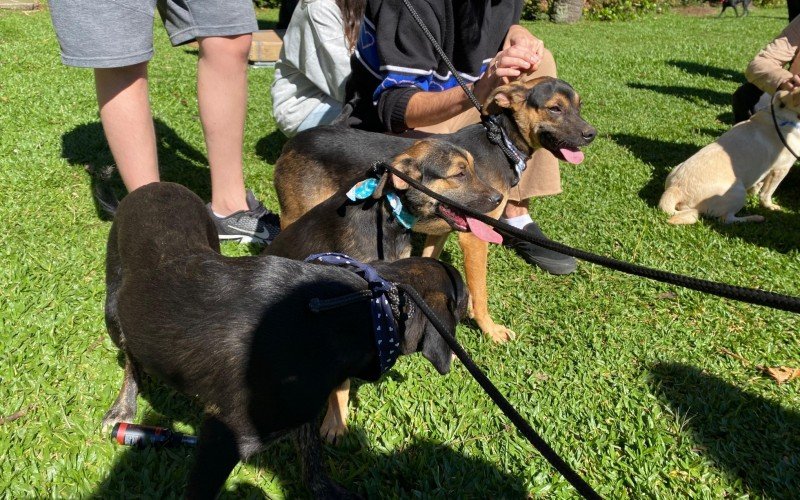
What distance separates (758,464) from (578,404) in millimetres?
858

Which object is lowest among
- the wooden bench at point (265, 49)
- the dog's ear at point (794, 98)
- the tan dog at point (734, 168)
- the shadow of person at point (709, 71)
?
the wooden bench at point (265, 49)

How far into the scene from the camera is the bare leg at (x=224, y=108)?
407 centimetres

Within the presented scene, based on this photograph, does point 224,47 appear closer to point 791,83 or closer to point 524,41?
point 524,41

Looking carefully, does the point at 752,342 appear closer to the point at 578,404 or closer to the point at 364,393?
the point at 578,404

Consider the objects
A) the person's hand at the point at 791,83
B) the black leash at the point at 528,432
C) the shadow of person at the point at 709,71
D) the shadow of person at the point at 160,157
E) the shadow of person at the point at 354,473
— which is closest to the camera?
the black leash at the point at 528,432

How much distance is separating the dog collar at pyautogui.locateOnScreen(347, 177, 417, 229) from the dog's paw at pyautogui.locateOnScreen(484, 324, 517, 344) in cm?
91

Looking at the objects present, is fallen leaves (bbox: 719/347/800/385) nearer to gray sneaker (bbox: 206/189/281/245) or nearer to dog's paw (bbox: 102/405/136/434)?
gray sneaker (bbox: 206/189/281/245)

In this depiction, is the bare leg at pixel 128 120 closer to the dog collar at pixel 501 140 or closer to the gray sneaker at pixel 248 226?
the gray sneaker at pixel 248 226

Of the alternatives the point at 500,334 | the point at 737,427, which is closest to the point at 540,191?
the point at 500,334

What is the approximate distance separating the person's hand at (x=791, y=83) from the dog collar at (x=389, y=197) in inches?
167

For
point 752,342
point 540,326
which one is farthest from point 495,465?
point 752,342

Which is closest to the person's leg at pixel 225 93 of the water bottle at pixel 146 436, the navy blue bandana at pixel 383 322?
the water bottle at pixel 146 436

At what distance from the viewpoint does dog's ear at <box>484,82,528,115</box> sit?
3.99 metres

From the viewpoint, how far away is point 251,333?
2096mm
